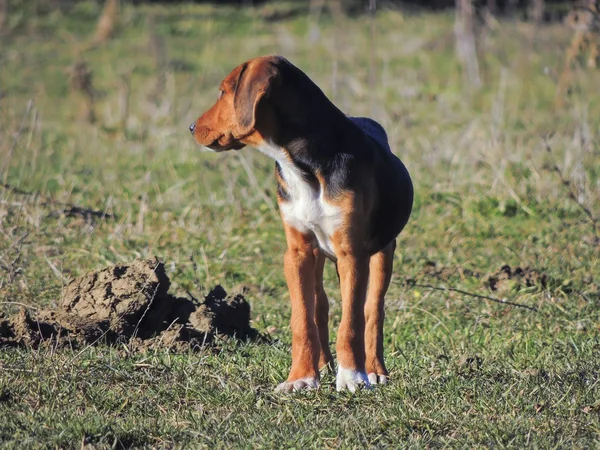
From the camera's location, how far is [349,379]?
4.52m

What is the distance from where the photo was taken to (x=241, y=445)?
3861 millimetres

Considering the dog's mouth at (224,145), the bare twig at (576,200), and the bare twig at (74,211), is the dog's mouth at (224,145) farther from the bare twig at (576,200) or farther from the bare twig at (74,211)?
the bare twig at (74,211)

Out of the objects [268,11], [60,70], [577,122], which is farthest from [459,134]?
[268,11]

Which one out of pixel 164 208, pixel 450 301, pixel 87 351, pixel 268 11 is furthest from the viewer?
pixel 268 11

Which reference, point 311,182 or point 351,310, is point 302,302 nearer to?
point 351,310

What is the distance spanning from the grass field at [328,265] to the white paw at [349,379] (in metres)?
0.07

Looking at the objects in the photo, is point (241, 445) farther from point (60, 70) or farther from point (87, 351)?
point (60, 70)

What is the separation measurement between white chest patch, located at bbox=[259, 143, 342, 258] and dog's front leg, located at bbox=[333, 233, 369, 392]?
77mm

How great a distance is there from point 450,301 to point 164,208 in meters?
2.96

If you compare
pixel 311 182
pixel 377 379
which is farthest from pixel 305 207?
pixel 377 379

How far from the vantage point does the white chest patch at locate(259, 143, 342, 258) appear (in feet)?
14.8

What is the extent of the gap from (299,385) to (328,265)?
2.77m

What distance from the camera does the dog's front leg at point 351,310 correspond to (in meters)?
4.52

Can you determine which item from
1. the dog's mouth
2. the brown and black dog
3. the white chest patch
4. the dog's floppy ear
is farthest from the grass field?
the dog's floppy ear
